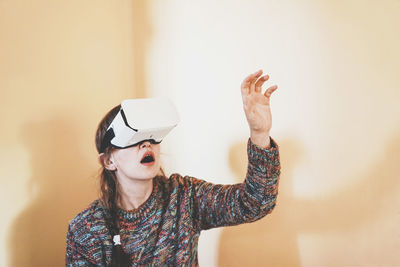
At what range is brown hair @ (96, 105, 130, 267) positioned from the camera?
0.96 metres

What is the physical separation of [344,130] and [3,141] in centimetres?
107

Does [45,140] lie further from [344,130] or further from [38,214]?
[344,130]

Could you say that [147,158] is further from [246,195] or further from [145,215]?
[246,195]

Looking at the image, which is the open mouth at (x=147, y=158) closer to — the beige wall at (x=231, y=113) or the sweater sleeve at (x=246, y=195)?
the sweater sleeve at (x=246, y=195)

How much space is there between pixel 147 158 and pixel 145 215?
0.61 feet

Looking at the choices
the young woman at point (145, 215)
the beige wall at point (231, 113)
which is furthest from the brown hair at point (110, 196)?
the beige wall at point (231, 113)

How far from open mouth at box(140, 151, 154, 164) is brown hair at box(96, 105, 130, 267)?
0.40ft

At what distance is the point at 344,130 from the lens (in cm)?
95

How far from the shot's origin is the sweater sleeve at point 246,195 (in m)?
0.81

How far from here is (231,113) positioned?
1175 mm

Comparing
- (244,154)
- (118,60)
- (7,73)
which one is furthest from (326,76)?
(7,73)

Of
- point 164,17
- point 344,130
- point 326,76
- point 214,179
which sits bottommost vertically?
point 214,179

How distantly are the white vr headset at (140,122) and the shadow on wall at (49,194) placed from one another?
12.3 inches

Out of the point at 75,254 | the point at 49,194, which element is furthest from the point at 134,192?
the point at 49,194
